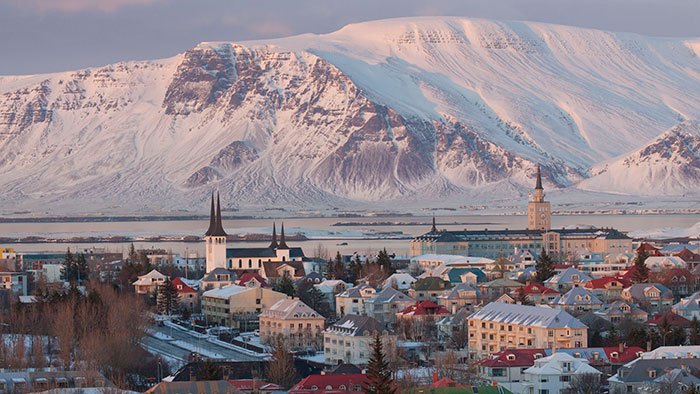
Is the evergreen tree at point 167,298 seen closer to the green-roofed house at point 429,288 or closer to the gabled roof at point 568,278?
the green-roofed house at point 429,288

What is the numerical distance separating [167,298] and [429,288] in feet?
50.2

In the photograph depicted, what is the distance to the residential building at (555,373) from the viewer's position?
59.4 metres

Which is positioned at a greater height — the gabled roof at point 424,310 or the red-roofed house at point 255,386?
the gabled roof at point 424,310

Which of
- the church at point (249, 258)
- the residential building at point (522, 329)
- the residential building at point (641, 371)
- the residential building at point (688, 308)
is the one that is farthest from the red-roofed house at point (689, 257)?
the residential building at point (641, 371)

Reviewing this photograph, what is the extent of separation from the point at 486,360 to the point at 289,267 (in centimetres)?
5701

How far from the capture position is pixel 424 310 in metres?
82.8

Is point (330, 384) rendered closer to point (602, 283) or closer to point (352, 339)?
point (352, 339)

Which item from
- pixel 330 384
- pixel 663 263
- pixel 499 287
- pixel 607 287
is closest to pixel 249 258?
pixel 663 263

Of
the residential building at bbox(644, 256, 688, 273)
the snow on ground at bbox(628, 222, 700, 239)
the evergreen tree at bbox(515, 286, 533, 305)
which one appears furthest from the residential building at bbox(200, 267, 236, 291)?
the snow on ground at bbox(628, 222, 700, 239)

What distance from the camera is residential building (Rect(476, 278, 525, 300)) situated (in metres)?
93.4

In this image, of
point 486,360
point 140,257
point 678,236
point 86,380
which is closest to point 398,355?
point 486,360

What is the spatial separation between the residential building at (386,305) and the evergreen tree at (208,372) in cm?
2867

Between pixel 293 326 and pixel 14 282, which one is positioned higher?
pixel 14 282

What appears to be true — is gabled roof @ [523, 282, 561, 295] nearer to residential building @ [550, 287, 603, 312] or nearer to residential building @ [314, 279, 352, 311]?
residential building @ [550, 287, 603, 312]
